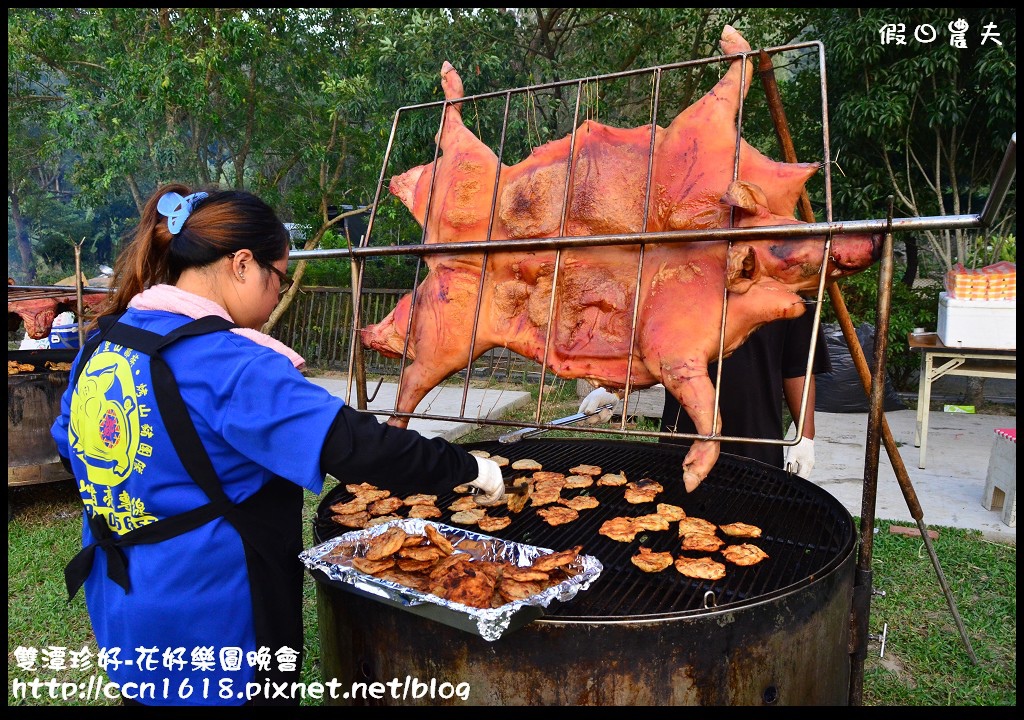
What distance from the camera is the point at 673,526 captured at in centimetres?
263

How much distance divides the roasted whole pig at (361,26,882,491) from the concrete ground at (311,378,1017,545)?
101 cm

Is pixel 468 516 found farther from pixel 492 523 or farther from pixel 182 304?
pixel 182 304

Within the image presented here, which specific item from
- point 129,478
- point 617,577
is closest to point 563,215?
point 617,577

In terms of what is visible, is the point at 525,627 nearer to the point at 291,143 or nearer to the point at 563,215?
the point at 563,215

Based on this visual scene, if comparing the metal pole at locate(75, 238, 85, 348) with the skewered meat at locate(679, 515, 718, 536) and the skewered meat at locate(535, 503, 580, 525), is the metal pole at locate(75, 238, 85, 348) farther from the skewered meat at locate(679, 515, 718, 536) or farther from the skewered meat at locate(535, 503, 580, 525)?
the skewered meat at locate(679, 515, 718, 536)

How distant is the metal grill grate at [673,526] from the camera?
2040 mm

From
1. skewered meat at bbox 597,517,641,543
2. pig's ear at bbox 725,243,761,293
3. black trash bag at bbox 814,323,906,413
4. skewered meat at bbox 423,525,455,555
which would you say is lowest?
black trash bag at bbox 814,323,906,413

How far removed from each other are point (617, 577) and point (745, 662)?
46 cm

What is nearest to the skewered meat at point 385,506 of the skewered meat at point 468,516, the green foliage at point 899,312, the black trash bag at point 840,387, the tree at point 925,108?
the skewered meat at point 468,516

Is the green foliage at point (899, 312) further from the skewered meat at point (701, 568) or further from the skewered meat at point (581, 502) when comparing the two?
the skewered meat at point (701, 568)

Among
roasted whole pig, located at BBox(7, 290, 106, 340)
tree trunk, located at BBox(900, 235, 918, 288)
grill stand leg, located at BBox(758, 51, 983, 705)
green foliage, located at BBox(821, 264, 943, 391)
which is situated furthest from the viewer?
tree trunk, located at BBox(900, 235, 918, 288)

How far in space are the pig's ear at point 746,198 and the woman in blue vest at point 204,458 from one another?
120 centimetres

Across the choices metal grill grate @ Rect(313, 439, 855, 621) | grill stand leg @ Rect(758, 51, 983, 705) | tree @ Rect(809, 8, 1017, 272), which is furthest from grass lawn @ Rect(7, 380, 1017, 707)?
tree @ Rect(809, 8, 1017, 272)

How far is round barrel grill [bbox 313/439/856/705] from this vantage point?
6.06ft
